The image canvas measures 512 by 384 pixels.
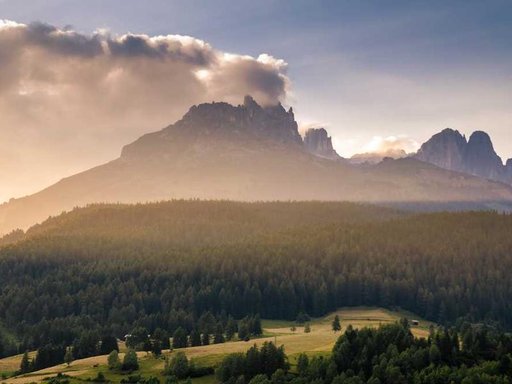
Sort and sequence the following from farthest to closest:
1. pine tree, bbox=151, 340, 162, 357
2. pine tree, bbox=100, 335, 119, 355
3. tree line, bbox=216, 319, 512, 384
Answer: pine tree, bbox=100, 335, 119, 355
pine tree, bbox=151, 340, 162, 357
tree line, bbox=216, 319, 512, 384

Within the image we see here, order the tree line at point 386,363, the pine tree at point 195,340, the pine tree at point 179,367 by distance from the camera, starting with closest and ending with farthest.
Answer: the tree line at point 386,363 → the pine tree at point 179,367 → the pine tree at point 195,340

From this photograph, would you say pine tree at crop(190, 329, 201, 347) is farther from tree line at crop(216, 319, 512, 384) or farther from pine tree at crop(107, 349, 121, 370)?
tree line at crop(216, 319, 512, 384)

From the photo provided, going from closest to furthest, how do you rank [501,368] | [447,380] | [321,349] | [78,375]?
[447,380]
[501,368]
[78,375]
[321,349]

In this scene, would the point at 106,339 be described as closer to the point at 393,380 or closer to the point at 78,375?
the point at 78,375

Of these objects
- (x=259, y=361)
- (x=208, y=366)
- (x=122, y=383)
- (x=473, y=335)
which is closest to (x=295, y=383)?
(x=259, y=361)

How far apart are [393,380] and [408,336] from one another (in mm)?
26466

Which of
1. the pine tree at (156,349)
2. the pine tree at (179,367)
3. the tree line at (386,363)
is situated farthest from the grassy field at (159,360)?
the tree line at (386,363)

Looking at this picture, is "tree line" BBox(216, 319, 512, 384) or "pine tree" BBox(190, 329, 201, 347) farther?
"pine tree" BBox(190, 329, 201, 347)

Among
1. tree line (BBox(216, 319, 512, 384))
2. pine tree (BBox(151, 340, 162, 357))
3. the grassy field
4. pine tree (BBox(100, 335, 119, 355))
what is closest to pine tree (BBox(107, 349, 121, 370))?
the grassy field

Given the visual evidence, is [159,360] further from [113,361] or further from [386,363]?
[386,363]

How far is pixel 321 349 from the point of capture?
17175 centimetres

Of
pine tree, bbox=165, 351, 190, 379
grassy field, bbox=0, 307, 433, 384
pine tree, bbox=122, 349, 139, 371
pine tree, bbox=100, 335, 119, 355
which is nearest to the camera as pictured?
pine tree, bbox=165, 351, 190, 379

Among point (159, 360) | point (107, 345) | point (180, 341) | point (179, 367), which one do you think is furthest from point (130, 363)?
point (107, 345)

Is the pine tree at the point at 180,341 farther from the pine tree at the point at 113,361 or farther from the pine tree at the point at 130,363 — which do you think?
the pine tree at the point at 130,363
